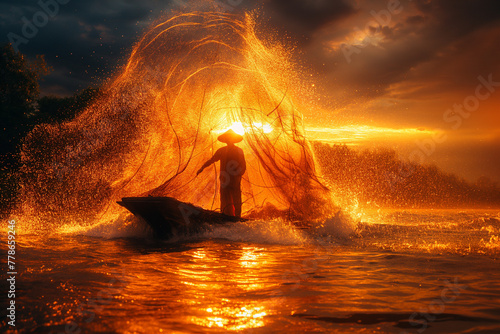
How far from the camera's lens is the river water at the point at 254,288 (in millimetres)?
3365

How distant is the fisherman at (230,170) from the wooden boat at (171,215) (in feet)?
4.10

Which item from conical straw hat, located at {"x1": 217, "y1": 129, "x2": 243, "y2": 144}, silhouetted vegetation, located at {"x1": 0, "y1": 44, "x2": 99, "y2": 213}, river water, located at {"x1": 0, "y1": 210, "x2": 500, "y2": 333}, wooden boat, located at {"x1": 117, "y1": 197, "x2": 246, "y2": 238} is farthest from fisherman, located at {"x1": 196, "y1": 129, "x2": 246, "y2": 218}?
silhouetted vegetation, located at {"x1": 0, "y1": 44, "x2": 99, "y2": 213}

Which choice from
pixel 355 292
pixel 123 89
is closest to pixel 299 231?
pixel 355 292

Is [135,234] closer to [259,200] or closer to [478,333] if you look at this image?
[259,200]

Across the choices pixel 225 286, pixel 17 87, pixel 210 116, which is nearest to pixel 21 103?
pixel 17 87

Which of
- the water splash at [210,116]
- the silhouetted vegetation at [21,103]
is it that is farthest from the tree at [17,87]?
the water splash at [210,116]

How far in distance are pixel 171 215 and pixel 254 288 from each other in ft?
14.5

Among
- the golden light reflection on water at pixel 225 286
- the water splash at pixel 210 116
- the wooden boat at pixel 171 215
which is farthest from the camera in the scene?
the water splash at pixel 210 116

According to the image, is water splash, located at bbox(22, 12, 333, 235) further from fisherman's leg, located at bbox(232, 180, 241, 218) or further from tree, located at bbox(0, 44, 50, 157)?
tree, located at bbox(0, 44, 50, 157)

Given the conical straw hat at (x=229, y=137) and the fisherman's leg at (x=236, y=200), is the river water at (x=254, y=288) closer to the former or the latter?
the fisherman's leg at (x=236, y=200)

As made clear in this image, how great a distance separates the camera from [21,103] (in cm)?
3177

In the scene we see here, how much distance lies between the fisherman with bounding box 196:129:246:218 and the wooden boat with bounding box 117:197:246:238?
1251 millimetres

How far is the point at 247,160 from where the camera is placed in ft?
38.8

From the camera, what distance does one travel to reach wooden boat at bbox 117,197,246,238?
8.12 metres
